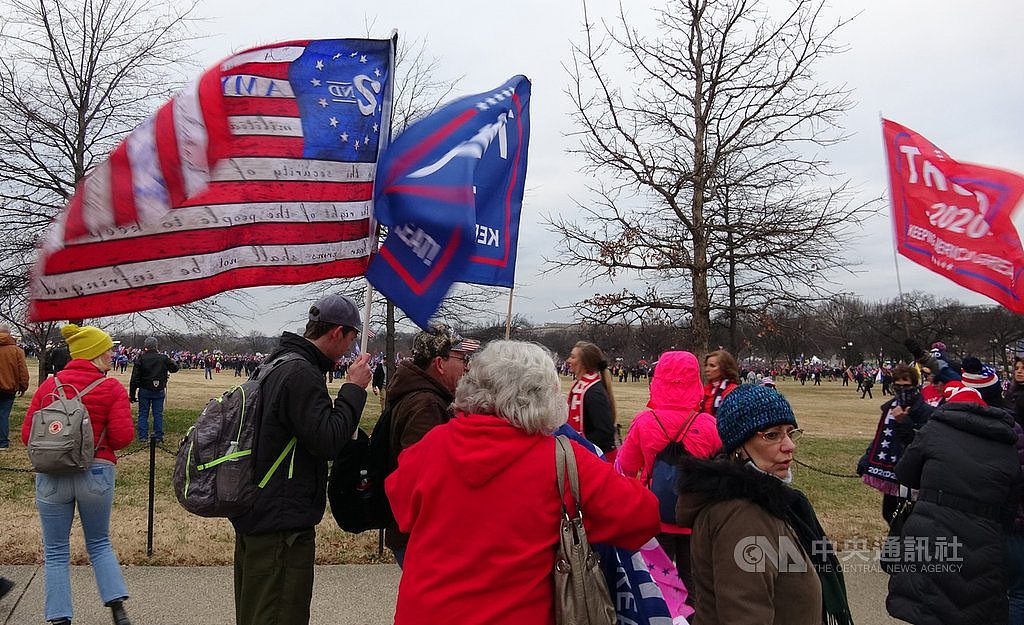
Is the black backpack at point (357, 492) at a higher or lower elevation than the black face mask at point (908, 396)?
lower

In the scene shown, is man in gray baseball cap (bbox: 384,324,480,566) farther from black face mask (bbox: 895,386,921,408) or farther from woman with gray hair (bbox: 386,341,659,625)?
black face mask (bbox: 895,386,921,408)

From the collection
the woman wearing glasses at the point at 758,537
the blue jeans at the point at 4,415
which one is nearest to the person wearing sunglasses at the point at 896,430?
the woman wearing glasses at the point at 758,537

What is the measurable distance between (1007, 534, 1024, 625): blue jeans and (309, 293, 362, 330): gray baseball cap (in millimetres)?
3937

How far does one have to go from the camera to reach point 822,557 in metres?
2.45

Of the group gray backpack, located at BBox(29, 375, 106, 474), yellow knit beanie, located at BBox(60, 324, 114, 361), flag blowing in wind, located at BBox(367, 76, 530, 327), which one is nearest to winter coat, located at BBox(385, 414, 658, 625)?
flag blowing in wind, located at BBox(367, 76, 530, 327)

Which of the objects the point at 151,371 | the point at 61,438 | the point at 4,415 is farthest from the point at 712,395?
the point at 4,415

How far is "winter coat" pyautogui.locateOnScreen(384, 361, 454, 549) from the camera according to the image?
3363 millimetres

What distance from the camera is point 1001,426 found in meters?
3.80

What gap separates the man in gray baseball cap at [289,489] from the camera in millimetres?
3033

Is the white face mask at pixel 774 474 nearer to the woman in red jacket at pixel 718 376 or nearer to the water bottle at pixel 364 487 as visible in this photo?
the water bottle at pixel 364 487

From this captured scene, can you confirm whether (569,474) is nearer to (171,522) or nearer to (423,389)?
(423,389)

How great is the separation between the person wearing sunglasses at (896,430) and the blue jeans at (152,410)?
10.6 m

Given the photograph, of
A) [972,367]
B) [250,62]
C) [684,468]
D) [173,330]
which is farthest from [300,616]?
[173,330]

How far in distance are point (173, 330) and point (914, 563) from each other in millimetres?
14107
